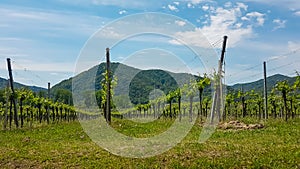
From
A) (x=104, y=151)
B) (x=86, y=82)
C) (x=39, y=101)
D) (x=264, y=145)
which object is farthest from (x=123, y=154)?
(x=39, y=101)

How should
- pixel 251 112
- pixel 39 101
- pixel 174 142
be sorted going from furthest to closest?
pixel 251 112 < pixel 39 101 < pixel 174 142

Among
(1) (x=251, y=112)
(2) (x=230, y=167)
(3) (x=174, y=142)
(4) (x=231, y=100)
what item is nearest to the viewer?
(2) (x=230, y=167)

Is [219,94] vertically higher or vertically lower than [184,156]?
higher

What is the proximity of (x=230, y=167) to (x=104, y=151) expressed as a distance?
566cm

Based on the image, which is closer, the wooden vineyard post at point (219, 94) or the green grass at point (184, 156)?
the green grass at point (184, 156)

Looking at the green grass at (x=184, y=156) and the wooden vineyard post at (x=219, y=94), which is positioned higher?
the wooden vineyard post at (x=219, y=94)

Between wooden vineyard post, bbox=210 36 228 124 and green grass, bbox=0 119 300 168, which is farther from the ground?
wooden vineyard post, bbox=210 36 228 124

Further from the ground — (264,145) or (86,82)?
(86,82)

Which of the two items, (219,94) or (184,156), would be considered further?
(219,94)

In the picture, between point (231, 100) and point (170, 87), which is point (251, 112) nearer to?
A: point (231, 100)

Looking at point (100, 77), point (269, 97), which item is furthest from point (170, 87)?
point (269, 97)

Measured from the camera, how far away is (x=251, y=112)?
64.6m

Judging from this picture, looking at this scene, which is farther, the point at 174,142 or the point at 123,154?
the point at 174,142

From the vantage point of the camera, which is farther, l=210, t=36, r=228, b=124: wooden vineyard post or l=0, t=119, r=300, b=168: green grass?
l=210, t=36, r=228, b=124: wooden vineyard post
